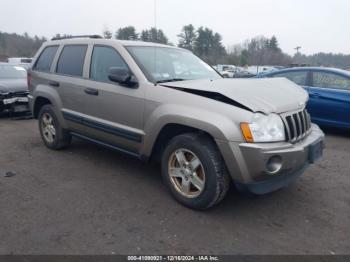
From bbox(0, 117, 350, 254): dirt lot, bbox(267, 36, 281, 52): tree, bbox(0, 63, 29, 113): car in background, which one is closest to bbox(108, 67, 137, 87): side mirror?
bbox(0, 117, 350, 254): dirt lot

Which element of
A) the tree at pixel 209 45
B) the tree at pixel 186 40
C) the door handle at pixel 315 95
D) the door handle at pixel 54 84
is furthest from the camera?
the tree at pixel 209 45

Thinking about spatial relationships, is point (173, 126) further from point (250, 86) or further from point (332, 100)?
point (332, 100)

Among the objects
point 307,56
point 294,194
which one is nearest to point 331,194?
point 294,194

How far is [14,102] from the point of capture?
327 inches

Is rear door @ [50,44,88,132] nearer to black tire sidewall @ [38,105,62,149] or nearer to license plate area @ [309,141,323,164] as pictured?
black tire sidewall @ [38,105,62,149]

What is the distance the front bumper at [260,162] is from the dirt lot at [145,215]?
1.40 ft

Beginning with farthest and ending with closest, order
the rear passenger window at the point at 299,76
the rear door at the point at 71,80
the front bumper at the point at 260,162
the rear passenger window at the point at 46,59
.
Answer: the rear passenger window at the point at 299,76 → the rear passenger window at the point at 46,59 → the rear door at the point at 71,80 → the front bumper at the point at 260,162

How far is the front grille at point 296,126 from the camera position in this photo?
323cm

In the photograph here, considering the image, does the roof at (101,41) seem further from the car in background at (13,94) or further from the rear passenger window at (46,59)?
the car in background at (13,94)

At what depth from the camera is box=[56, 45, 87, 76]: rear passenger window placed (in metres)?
4.75

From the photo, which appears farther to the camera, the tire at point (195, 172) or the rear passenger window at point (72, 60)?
the rear passenger window at point (72, 60)

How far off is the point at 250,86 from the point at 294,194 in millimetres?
1419

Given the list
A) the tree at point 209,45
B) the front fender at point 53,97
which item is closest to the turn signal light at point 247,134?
the front fender at point 53,97

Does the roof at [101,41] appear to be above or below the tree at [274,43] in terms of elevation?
below
